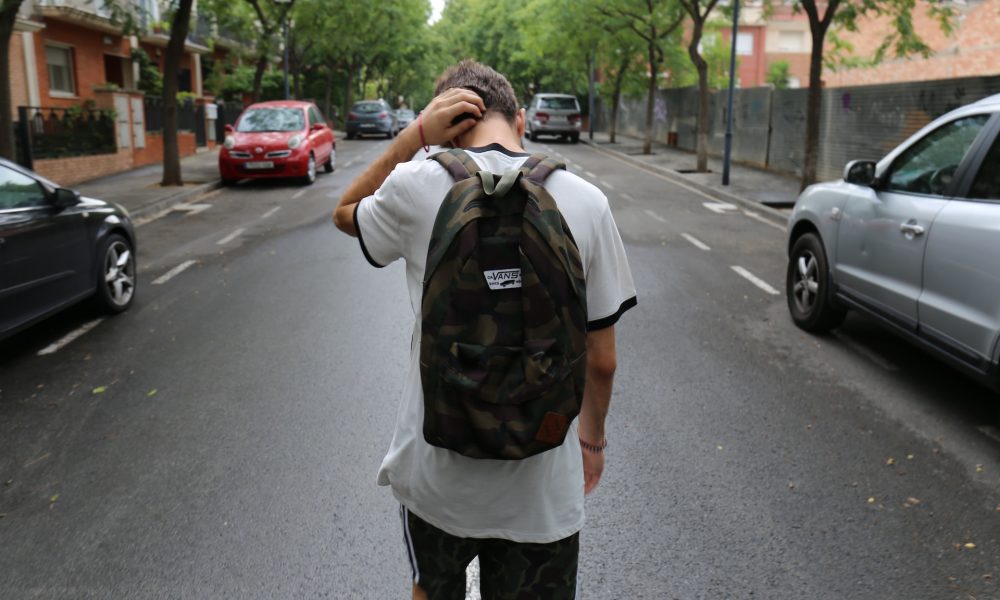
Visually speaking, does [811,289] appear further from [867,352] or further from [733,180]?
[733,180]

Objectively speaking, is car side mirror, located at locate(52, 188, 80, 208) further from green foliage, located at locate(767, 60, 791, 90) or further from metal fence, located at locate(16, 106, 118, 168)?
green foliage, located at locate(767, 60, 791, 90)

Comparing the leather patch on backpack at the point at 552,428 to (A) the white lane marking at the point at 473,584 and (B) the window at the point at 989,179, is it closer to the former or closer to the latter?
(A) the white lane marking at the point at 473,584

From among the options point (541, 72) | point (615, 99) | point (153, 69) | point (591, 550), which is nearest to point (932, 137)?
point (591, 550)

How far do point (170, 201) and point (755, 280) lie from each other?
11.1m

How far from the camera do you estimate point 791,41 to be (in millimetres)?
57719

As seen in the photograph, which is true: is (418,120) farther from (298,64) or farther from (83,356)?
(298,64)

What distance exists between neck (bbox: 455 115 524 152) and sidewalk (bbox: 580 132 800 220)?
1339 centimetres

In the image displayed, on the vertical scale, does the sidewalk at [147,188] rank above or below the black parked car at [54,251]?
below

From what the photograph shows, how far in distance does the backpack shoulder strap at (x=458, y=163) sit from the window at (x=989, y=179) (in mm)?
4165

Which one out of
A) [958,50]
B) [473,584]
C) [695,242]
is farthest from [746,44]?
[473,584]

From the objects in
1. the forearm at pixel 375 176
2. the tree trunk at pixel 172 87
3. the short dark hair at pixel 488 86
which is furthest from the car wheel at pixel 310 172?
the short dark hair at pixel 488 86

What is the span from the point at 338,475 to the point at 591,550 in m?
1.34

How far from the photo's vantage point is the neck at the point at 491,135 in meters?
1.89

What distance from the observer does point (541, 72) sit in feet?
177
